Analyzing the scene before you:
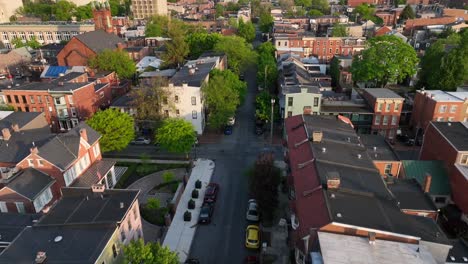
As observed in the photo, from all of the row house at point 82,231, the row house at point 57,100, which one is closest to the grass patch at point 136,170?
the row house at point 82,231

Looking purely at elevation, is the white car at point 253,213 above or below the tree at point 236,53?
below

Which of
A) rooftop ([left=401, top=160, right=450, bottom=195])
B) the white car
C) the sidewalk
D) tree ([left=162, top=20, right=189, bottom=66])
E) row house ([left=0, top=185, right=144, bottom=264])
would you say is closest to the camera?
row house ([left=0, top=185, right=144, bottom=264])

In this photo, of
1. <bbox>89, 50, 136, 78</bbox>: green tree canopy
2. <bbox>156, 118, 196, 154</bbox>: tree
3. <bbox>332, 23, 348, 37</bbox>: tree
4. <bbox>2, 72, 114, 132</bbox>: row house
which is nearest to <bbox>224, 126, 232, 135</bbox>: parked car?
<bbox>156, 118, 196, 154</bbox>: tree

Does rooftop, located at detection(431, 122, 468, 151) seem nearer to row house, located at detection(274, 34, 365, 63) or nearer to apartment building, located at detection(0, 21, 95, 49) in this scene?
row house, located at detection(274, 34, 365, 63)

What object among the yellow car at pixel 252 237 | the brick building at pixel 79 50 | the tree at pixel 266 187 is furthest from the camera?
the brick building at pixel 79 50

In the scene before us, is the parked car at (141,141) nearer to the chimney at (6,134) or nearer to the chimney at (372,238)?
the chimney at (6,134)

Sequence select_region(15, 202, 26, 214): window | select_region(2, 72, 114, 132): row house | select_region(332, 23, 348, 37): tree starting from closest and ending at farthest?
select_region(15, 202, 26, 214): window → select_region(2, 72, 114, 132): row house → select_region(332, 23, 348, 37): tree
